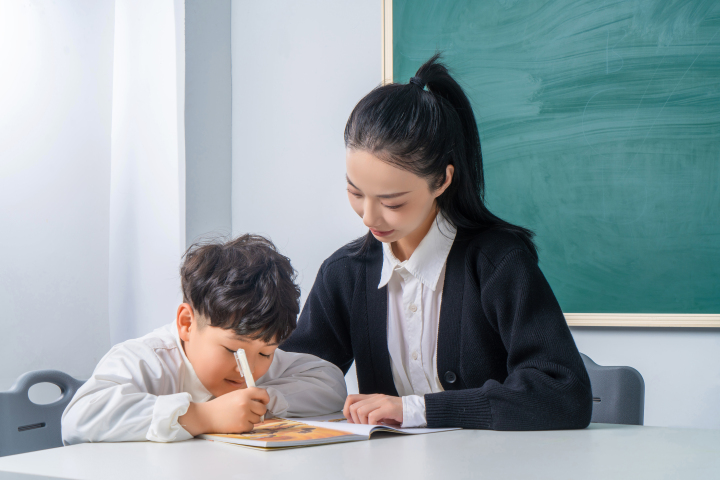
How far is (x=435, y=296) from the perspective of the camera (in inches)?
44.2

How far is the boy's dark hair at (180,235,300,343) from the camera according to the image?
0.95m

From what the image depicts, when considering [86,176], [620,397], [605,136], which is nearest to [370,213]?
[620,397]

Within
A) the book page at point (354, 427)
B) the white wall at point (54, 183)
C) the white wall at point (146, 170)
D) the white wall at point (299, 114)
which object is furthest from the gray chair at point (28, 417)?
the white wall at point (299, 114)

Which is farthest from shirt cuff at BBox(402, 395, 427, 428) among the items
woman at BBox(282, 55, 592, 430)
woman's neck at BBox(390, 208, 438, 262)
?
woman's neck at BBox(390, 208, 438, 262)

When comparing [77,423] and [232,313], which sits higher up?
[232,313]

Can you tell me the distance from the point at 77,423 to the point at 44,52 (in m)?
1.45

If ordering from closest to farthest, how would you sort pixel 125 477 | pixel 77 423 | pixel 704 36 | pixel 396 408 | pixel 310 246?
pixel 125 477 → pixel 77 423 → pixel 396 408 → pixel 704 36 → pixel 310 246

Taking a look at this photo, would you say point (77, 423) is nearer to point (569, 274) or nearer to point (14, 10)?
point (569, 274)

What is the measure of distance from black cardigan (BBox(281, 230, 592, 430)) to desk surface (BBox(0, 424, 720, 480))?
64 millimetres

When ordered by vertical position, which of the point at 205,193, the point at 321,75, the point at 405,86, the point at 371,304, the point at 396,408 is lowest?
the point at 396,408

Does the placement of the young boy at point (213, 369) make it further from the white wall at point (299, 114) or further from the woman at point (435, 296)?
the white wall at point (299, 114)

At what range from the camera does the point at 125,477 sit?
59 centimetres

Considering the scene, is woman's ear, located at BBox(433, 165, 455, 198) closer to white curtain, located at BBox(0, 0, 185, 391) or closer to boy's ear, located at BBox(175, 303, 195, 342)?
boy's ear, located at BBox(175, 303, 195, 342)

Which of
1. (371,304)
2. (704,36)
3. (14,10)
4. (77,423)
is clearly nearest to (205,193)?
(14,10)
